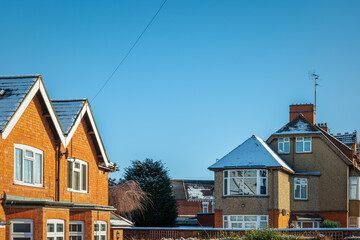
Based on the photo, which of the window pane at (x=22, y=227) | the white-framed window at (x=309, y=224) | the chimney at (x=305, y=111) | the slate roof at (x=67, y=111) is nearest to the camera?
the window pane at (x=22, y=227)

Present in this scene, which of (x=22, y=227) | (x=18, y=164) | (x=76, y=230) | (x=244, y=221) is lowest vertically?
(x=244, y=221)

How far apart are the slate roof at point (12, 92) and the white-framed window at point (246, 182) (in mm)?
22794

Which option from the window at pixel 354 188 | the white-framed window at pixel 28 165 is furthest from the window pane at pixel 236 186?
the white-framed window at pixel 28 165

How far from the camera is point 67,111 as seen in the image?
2634cm

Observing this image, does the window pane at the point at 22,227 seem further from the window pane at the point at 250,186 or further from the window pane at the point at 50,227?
the window pane at the point at 250,186

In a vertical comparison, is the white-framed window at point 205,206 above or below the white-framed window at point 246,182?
below

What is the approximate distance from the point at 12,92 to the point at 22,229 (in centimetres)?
483

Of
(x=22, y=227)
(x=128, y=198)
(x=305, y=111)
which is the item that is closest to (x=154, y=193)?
(x=128, y=198)

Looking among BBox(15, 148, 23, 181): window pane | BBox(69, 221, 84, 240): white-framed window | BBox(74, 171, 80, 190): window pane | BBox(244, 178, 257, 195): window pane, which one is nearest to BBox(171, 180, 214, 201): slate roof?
BBox(244, 178, 257, 195): window pane

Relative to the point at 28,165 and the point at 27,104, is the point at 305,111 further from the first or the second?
the point at 27,104

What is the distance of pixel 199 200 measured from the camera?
84.4 metres

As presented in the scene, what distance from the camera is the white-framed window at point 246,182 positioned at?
41.6 m

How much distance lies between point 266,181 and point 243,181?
1.59 meters

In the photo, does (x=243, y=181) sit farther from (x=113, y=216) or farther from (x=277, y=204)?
(x=113, y=216)
